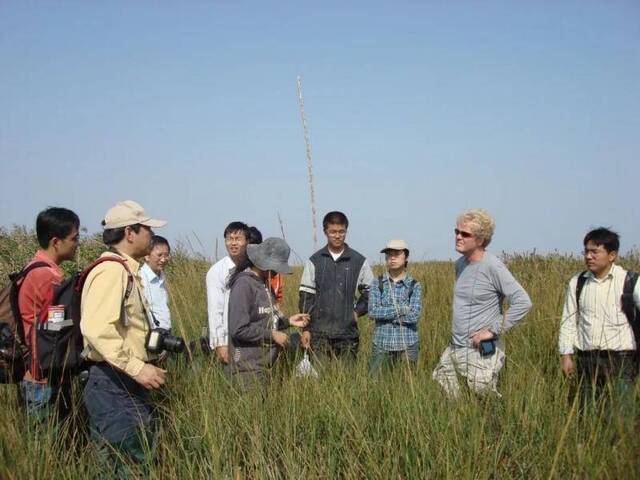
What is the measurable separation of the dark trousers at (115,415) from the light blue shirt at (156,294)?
2.13 m

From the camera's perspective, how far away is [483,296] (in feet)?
14.3

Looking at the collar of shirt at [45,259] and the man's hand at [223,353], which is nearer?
the collar of shirt at [45,259]

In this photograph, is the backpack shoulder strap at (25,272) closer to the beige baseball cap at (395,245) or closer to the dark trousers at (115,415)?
the dark trousers at (115,415)

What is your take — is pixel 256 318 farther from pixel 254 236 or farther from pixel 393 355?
pixel 254 236

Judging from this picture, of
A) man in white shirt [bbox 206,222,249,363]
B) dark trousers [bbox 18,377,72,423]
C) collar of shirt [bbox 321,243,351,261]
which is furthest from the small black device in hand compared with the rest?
dark trousers [bbox 18,377,72,423]

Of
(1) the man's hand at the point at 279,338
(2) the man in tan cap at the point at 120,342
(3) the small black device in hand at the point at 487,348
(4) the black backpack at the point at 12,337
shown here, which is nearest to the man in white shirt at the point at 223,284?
(1) the man's hand at the point at 279,338

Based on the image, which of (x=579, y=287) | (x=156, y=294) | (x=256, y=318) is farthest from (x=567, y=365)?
(x=156, y=294)

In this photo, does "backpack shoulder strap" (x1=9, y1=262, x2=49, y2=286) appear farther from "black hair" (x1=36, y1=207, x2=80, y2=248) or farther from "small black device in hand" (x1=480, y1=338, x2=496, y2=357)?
"small black device in hand" (x1=480, y1=338, x2=496, y2=357)

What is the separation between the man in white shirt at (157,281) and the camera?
5488 millimetres

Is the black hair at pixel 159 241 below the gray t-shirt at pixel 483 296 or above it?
above

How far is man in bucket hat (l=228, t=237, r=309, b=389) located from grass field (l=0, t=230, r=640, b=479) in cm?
20

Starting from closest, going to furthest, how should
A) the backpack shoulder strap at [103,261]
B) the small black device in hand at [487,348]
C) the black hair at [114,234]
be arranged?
the backpack shoulder strap at [103,261] < the black hair at [114,234] < the small black device in hand at [487,348]

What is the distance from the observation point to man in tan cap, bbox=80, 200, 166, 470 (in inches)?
123

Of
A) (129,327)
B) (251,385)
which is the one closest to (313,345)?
(251,385)
